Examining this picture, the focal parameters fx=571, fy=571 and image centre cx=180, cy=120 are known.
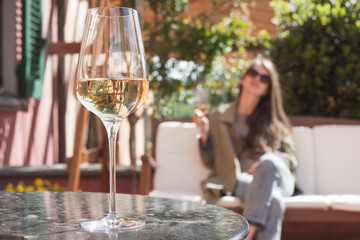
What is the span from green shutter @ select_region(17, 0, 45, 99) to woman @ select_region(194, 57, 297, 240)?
A: 153cm

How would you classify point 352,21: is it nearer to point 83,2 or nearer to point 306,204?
point 306,204

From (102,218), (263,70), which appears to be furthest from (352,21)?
(102,218)

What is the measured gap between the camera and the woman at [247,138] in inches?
135

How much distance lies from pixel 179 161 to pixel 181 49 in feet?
5.31

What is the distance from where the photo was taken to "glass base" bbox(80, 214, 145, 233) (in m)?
0.79

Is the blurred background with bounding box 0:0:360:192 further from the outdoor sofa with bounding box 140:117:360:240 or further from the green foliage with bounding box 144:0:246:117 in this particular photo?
the outdoor sofa with bounding box 140:117:360:240

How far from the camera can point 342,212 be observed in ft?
10.4

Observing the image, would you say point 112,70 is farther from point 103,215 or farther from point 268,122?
point 268,122

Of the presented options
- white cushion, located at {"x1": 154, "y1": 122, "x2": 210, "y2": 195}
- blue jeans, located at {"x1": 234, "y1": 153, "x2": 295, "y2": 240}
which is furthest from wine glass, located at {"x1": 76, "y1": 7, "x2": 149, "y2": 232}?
white cushion, located at {"x1": 154, "y1": 122, "x2": 210, "y2": 195}

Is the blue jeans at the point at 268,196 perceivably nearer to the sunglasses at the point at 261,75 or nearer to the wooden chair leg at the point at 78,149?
the sunglasses at the point at 261,75

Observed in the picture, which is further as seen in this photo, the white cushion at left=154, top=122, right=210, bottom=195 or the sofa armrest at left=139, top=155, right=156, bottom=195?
the white cushion at left=154, top=122, right=210, bottom=195

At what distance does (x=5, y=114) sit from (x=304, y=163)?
7.22 feet

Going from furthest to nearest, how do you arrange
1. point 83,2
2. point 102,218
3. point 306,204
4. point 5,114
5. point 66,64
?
point 83,2, point 66,64, point 5,114, point 306,204, point 102,218

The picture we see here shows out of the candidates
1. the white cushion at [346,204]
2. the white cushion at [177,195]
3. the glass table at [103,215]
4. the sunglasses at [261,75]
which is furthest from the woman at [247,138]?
the glass table at [103,215]
